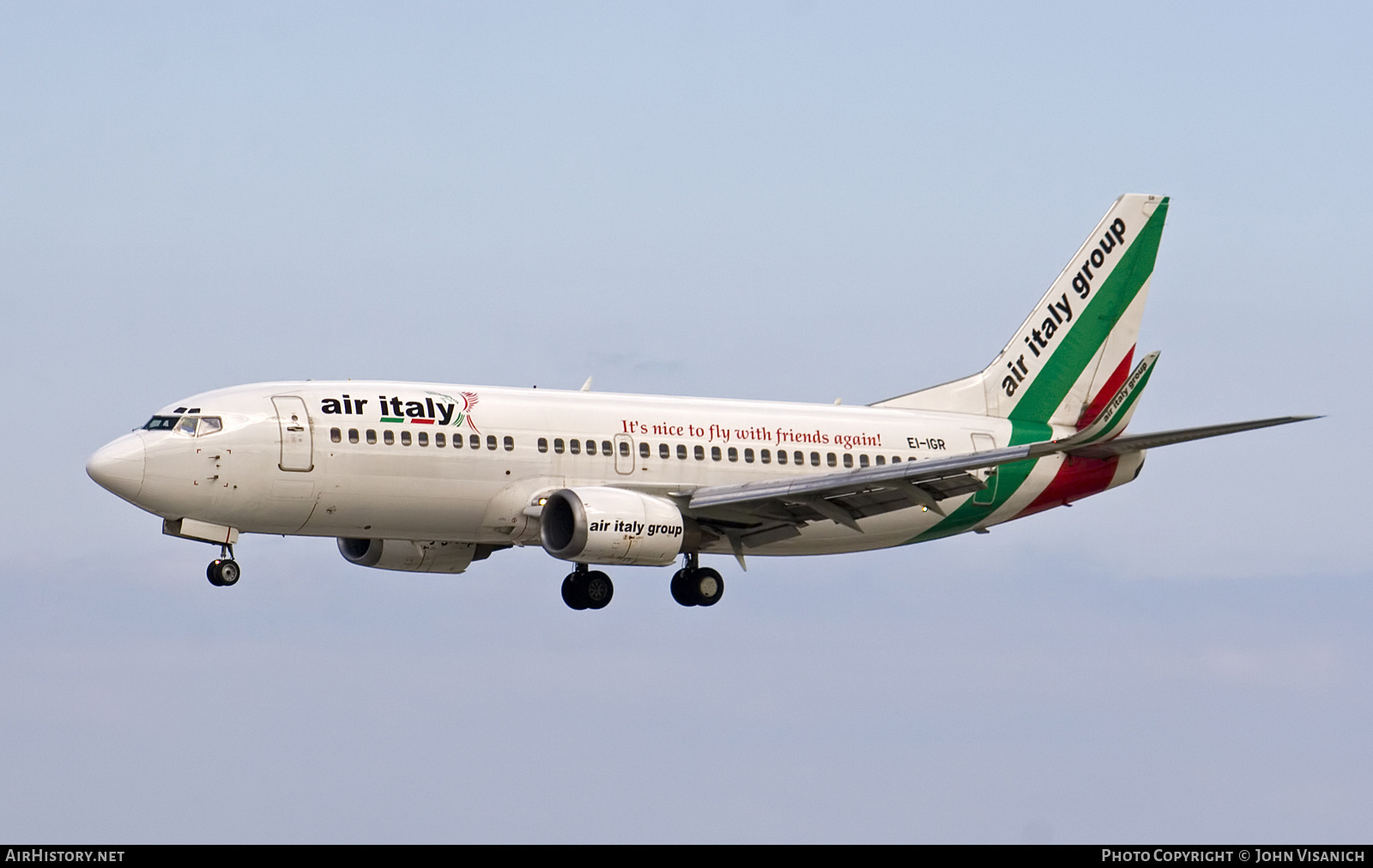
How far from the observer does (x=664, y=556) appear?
145ft

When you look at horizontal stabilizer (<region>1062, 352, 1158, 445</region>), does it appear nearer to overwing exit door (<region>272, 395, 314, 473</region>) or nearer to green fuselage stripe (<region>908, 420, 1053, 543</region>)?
green fuselage stripe (<region>908, 420, 1053, 543</region>)

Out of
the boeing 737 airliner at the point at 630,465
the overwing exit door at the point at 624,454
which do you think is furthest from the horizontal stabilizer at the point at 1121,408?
the overwing exit door at the point at 624,454

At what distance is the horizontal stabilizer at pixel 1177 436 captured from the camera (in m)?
41.1

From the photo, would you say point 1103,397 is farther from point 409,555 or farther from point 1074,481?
point 409,555

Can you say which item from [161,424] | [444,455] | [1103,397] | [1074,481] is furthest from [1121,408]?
[161,424]

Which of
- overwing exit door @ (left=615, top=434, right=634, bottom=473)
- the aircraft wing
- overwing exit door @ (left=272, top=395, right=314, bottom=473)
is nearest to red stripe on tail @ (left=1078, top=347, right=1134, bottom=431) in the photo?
the aircraft wing

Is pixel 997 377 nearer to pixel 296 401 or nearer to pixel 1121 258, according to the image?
pixel 1121 258

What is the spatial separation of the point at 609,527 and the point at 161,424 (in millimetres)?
9203

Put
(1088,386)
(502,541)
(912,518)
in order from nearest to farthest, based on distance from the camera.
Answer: (502,541) < (912,518) < (1088,386)

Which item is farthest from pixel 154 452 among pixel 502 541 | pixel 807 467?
pixel 807 467

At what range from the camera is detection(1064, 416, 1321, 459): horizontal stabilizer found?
41.1 m

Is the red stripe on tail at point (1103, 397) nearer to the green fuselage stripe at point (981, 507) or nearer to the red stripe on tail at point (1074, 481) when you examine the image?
the red stripe on tail at point (1074, 481)

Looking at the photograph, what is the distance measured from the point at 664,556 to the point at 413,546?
6.79m

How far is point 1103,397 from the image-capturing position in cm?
5306
